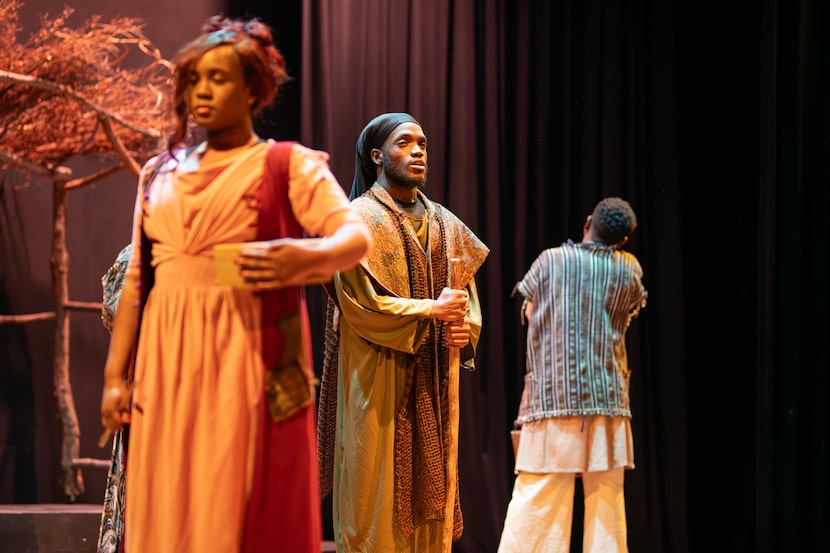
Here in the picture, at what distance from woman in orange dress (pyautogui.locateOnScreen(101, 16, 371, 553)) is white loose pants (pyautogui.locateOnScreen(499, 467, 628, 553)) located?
2.56 m

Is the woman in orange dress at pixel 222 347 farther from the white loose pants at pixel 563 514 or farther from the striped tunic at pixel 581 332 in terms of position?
the white loose pants at pixel 563 514

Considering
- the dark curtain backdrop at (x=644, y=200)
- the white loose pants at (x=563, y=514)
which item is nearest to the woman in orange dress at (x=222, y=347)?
the white loose pants at (x=563, y=514)

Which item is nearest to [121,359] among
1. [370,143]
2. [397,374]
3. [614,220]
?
[397,374]

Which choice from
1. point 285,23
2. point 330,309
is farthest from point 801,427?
point 285,23

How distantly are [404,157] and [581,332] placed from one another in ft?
4.66

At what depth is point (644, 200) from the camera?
5.81 metres

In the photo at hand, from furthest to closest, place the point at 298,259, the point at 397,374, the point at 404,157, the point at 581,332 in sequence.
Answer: the point at 581,332, the point at 404,157, the point at 397,374, the point at 298,259

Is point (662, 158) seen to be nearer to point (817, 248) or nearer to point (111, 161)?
point (817, 248)

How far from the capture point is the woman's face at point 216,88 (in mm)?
2195

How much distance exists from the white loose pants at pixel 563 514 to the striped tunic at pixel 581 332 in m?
0.31

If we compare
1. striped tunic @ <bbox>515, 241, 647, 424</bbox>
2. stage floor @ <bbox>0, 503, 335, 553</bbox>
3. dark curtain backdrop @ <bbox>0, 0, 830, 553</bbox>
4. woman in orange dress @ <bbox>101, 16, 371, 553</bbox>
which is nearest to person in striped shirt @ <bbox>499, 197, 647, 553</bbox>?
striped tunic @ <bbox>515, 241, 647, 424</bbox>

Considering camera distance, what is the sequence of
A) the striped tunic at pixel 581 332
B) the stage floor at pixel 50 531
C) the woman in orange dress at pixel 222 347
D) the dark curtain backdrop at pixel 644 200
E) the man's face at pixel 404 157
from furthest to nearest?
1. the dark curtain backdrop at pixel 644 200
2. the striped tunic at pixel 581 332
3. the stage floor at pixel 50 531
4. the man's face at pixel 404 157
5. the woman in orange dress at pixel 222 347

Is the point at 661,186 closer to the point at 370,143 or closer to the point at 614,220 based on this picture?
the point at 614,220

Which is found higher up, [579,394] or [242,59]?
[242,59]
